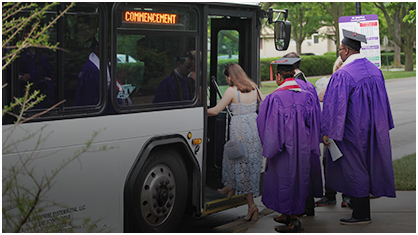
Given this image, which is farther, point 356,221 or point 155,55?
point 356,221

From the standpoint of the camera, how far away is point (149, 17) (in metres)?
5.22

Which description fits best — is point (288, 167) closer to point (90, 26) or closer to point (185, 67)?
point (185, 67)

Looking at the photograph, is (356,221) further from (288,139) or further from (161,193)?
(161,193)

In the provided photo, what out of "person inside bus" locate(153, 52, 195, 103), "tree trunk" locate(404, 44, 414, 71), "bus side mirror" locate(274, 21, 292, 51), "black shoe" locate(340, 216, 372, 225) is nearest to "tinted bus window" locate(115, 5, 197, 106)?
"person inside bus" locate(153, 52, 195, 103)

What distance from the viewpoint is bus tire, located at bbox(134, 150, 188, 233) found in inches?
208

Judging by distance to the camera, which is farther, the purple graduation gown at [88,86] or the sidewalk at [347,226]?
the sidewalk at [347,226]

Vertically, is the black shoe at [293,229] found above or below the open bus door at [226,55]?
below

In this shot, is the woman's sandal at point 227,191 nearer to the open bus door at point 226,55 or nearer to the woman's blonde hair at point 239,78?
the open bus door at point 226,55

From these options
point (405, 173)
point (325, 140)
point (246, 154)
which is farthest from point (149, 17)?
point (405, 173)

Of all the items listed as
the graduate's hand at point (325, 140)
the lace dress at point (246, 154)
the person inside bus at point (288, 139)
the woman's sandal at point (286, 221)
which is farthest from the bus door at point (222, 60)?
the graduate's hand at point (325, 140)

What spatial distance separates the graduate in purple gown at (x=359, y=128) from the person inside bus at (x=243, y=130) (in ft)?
2.70

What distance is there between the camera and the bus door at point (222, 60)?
656 cm

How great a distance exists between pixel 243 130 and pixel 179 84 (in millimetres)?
1003

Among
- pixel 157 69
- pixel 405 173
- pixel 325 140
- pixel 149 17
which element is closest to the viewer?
pixel 149 17
